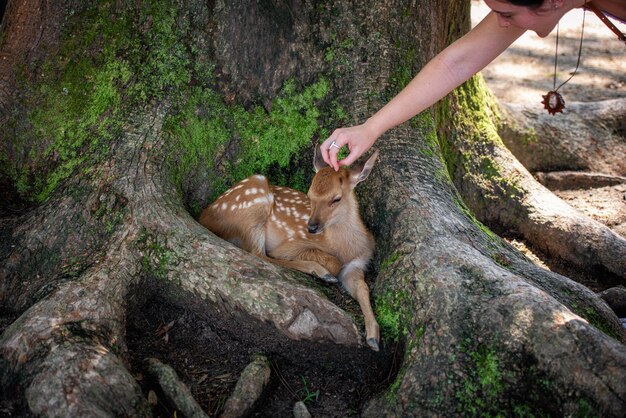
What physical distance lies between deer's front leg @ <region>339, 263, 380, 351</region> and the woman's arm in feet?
2.70

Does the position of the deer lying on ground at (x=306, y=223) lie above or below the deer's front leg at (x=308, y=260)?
above

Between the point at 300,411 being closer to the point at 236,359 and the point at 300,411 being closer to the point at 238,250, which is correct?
the point at 236,359

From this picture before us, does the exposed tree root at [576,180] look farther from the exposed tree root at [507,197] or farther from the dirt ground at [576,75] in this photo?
the exposed tree root at [507,197]

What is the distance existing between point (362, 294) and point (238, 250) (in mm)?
756

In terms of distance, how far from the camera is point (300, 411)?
3189 mm

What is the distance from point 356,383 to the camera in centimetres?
341

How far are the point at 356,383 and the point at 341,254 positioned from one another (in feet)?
4.01

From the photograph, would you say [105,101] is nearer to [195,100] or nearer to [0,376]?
[195,100]

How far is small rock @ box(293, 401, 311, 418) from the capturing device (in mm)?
3176

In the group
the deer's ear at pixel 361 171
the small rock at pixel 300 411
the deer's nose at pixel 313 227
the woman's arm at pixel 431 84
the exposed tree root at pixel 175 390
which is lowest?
the small rock at pixel 300 411

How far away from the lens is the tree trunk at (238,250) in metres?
2.94

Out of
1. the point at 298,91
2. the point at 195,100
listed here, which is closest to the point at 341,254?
the point at 298,91

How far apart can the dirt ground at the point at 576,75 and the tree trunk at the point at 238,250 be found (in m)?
1.43

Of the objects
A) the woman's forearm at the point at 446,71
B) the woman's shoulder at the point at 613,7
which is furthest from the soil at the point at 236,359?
the woman's shoulder at the point at 613,7
